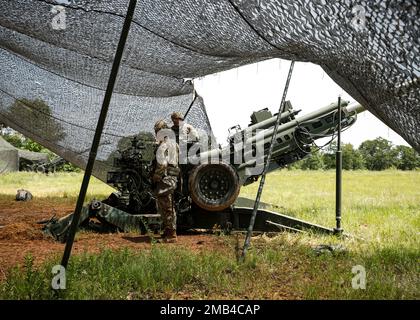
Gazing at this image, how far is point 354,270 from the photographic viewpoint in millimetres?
4066

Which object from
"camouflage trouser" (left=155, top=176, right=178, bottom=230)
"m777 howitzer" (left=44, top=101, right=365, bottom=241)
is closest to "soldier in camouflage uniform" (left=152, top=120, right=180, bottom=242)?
"camouflage trouser" (left=155, top=176, right=178, bottom=230)

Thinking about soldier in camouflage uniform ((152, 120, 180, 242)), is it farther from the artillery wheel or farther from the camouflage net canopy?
the camouflage net canopy

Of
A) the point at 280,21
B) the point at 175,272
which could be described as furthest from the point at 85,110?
the point at 280,21

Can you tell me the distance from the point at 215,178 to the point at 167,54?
1849 mm

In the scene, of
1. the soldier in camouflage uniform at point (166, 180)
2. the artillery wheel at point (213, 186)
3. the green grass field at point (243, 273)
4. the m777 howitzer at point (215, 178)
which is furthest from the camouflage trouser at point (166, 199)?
the green grass field at point (243, 273)

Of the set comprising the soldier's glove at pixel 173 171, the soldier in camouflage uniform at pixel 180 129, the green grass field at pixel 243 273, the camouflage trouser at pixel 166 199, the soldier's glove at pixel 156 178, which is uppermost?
the soldier in camouflage uniform at pixel 180 129

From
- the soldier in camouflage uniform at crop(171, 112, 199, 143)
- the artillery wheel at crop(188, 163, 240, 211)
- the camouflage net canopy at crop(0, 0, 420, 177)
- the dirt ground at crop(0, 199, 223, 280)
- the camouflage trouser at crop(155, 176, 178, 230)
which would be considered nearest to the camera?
the camouflage net canopy at crop(0, 0, 420, 177)

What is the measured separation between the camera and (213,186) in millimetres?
6250

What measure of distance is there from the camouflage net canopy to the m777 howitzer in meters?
1.08

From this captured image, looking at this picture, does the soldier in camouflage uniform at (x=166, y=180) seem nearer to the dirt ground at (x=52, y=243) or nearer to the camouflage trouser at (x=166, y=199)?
the camouflage trouser at (x=166, y=199)

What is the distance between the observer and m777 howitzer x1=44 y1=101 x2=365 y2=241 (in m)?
6.20

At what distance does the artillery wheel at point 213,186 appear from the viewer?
616 cm

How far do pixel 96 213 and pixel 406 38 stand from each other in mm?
4744

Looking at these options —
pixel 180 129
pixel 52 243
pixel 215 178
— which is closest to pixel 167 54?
pixel 180 129
